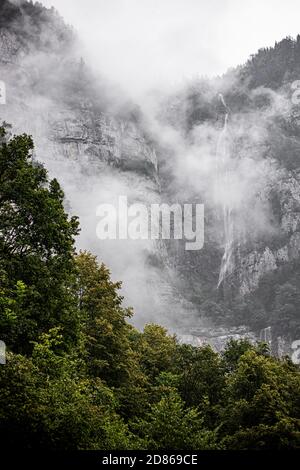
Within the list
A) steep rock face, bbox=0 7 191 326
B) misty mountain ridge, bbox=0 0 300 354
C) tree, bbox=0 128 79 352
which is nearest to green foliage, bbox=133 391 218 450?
tree, bbox=0 128 79 352

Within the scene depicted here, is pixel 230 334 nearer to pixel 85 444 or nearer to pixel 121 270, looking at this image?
pixel 121 270

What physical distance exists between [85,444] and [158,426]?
5.88 metres

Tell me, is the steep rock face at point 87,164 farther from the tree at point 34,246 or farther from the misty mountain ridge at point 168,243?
the tree at point 34,246

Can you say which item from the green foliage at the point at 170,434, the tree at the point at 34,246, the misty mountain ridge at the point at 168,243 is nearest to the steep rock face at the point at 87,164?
the misty mountain ridge at the point at 168,243

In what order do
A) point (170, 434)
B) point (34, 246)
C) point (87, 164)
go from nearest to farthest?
1. point (170, 434)
2. point (34, 246)
3. point (87, 164)

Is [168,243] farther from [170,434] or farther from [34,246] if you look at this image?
[170,434]

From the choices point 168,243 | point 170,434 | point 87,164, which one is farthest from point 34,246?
point 168,243

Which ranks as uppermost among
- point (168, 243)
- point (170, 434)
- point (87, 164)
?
point (87, 164)

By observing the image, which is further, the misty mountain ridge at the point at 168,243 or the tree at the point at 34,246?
the misty mountain ridge at the point at 168,243

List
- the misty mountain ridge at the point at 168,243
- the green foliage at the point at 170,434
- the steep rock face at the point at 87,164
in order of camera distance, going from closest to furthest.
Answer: the green foliage at the point at 170,434 < the misty mountain ridge at the point at 168,243 < the steep rock face at the point at 87,164

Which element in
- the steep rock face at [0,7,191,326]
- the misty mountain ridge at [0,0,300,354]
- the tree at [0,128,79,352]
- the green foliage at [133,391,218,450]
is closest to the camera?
the green foliage at [133,391,218,450]

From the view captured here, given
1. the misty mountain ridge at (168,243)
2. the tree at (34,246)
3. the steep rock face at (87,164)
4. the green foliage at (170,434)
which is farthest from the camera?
the steep rock face at (87,164)

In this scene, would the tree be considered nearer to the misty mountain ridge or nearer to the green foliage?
the green foliage
